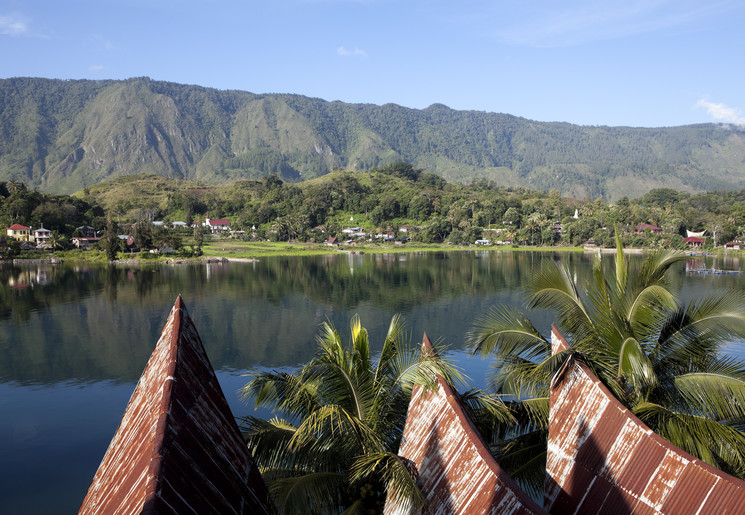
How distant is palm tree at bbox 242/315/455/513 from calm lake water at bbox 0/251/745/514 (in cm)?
862

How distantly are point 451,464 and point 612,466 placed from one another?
70.5 inches

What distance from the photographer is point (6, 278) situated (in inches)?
2361

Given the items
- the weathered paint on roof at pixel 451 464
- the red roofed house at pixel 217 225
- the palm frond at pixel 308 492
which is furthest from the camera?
the red roofed house at pixel 217 225

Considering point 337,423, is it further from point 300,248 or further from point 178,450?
point 300,248

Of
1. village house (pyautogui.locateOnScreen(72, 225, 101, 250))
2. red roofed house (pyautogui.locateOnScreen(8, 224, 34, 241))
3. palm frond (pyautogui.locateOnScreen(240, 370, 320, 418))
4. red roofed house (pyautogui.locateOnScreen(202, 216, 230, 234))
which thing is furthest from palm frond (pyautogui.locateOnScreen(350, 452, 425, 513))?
red roofed house (pyautogui.locateOnScreen(202, 216, 230, 234))

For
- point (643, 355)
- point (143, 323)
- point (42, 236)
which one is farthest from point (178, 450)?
point (42, 236)

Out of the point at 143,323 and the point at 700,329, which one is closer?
the point at 700,329

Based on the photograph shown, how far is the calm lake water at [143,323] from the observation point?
18.1 meters

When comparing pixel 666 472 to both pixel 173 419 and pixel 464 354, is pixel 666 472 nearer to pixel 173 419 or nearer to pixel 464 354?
pixel 173 419

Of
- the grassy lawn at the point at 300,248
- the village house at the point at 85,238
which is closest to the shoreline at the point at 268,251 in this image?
the grassy lawn at the point at 300,248

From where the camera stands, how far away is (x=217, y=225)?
400ft

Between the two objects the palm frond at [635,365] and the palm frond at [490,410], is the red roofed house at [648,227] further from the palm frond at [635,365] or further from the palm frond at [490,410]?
the palm frond at [490,410]

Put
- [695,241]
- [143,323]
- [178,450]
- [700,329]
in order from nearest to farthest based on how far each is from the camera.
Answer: [178,450], [700,329], [143,323], [695,241]

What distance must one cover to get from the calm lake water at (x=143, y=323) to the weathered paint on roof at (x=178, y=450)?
11209mm
